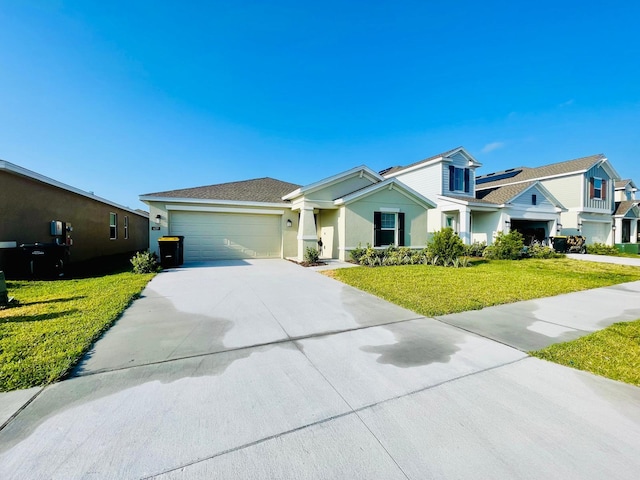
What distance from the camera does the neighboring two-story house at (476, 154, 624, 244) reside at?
1897 cm

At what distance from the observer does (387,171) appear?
22.4m

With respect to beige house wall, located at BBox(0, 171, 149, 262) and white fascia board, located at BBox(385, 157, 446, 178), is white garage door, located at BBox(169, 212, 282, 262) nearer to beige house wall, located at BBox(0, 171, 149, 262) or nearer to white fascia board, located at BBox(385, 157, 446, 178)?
beige house wall, located at BBox(0, 171, 149, 262)

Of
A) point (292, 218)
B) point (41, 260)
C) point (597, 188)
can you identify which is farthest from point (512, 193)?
point (41, 260)

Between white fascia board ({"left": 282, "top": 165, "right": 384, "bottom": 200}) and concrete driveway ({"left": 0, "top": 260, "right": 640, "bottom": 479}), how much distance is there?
8.75 metres

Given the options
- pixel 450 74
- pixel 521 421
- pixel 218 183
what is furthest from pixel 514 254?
pixel 218 183

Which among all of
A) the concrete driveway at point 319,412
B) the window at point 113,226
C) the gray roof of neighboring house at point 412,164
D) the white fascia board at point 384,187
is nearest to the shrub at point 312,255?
the white fascia board at point 384,187

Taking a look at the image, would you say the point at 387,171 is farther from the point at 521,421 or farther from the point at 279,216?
the point at 521,421

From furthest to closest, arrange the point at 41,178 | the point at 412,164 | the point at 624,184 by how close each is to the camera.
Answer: the point at 624,184
the point at 412,164
the point at 41,178

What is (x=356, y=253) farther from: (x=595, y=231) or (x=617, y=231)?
(x=617, y=231)

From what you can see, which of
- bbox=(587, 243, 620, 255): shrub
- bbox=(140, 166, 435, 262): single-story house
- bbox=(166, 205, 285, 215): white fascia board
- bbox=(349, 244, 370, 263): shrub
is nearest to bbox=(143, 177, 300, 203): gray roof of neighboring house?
bbox=(140, 166, 435, 262): single-story house

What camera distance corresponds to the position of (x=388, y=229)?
13023 mm

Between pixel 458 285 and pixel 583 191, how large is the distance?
19.7 metres

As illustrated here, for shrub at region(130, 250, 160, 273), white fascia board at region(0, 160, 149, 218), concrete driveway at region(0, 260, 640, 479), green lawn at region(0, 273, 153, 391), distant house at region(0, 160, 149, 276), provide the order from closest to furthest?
concrete driveway at region(0, 260, 640, 479) → green lawn at region(0, 273, 153, 391) → white fascia board at region(0, 160, 149, 218) → distant house at region(0, 160, 149, 276) → shrub at region(130, 250, 160, 273)

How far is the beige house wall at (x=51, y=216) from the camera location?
8148mm
